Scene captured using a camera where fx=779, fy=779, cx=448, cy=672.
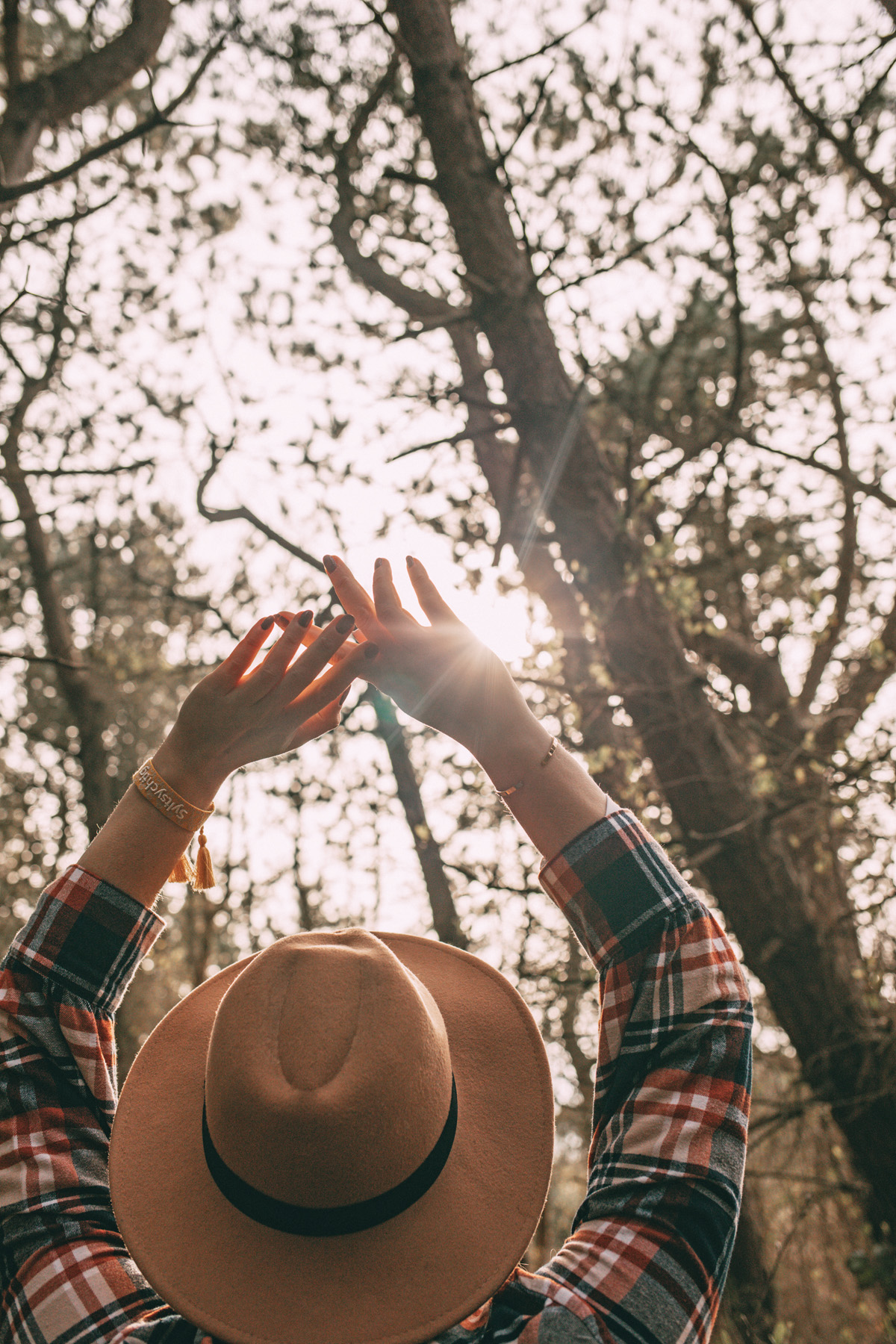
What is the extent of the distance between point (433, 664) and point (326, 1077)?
1.92 feet

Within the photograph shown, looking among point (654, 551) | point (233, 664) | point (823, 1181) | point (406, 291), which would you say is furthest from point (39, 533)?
point (823, 1181)

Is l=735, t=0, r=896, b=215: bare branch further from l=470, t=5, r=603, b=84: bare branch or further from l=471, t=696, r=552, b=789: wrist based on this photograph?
l=471, t=696, r=552, b=789: wrist

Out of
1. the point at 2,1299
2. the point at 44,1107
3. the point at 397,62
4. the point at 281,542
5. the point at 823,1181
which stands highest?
the point at 397,62

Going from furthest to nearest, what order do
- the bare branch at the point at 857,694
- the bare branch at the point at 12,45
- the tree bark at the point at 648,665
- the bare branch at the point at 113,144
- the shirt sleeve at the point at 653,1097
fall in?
the bare branch at the point at 857,694
the tree bark at the point at 648,665
the bare branch at the point at 12,45
the bare branch at the point at 113,144
the shirt sleeve at the point at 653,1097

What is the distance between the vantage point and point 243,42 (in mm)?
4555

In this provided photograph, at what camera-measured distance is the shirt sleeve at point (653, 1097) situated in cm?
90

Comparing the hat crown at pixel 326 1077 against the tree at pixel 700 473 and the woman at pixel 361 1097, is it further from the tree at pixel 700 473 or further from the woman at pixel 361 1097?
the tree at pixel 700 473

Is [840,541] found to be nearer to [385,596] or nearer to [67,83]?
[67,83]

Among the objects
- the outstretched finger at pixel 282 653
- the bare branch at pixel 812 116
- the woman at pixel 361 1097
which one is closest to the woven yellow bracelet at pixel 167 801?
the woman at pixel 361 1097

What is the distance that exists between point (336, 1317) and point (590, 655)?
4101 millimetres

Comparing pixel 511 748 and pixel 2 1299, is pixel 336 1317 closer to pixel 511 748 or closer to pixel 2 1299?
pixel 2 1299

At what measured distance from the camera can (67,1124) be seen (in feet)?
3.65

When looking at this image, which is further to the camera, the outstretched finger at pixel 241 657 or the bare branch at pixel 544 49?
the bare branch at pixel 544 49

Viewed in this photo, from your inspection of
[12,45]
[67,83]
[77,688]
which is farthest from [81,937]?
[77,688]
